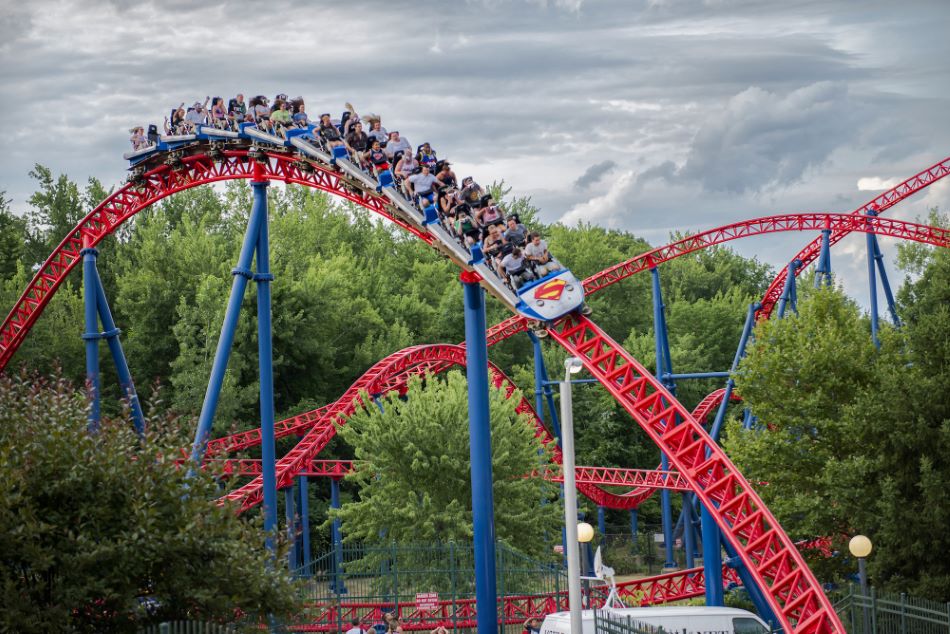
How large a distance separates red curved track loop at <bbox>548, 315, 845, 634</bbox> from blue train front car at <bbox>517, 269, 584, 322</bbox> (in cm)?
29

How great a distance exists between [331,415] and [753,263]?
4777 centimetres

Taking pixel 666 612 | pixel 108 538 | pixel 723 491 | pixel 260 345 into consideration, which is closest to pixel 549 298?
pixel 723 491

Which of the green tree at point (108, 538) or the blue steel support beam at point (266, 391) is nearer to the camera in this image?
the green tree at point (108, 538)

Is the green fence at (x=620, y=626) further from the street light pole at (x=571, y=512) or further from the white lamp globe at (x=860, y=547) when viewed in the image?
the white lamp globe at (x=860, y=547)

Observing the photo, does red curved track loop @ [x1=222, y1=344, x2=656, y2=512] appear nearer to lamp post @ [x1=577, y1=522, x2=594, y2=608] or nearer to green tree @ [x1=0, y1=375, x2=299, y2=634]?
lamp post @ [x1=577, y1=522, x2=594, y2=608]

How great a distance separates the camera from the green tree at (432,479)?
25062 mm

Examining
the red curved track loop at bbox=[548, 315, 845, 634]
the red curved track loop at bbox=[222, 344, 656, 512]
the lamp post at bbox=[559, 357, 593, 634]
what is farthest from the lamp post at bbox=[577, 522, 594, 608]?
the red curved track loop at bbox=[222, 344, 656, 512]

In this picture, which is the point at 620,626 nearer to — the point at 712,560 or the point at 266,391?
the point at 266,391

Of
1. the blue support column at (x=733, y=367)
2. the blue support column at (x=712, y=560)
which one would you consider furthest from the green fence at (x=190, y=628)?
the blue support column at (x=733, y=367)

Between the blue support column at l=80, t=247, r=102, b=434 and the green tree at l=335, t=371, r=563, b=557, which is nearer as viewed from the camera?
the blue support column at l=80, t=247, r=102, b=434

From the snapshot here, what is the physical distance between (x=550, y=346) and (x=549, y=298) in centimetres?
3380

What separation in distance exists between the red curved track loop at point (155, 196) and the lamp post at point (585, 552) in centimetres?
585

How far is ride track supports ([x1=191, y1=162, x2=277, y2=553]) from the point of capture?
20333 millimetres

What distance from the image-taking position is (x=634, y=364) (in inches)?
690
